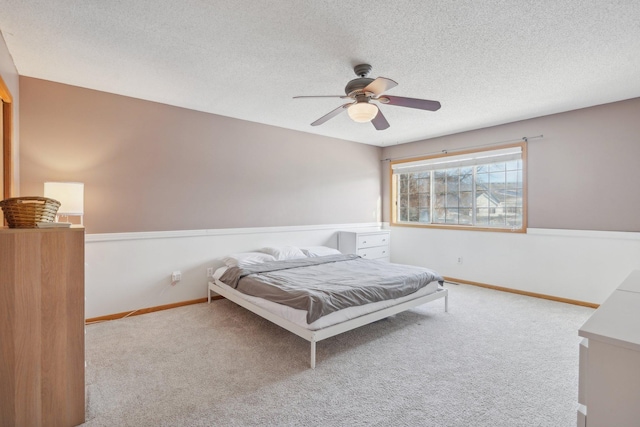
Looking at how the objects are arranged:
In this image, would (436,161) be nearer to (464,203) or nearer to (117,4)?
(464,203)

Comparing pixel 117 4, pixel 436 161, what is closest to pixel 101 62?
pixel 117 4

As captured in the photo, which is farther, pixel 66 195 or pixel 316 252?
pixel 316 252

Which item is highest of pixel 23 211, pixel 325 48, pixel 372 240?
pixel 325 48

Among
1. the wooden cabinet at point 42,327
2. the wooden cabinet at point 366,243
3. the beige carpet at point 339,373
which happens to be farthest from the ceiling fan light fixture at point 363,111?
the wooden cabinet at point 366,243

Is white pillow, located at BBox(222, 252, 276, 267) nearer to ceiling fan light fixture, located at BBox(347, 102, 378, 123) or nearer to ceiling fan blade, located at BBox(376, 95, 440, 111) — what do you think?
ceiling fan light fixture, located at BBox(347, 102, 378, 123)

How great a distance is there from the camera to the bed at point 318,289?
8.33 feet

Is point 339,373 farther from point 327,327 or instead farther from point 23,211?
point 23,211

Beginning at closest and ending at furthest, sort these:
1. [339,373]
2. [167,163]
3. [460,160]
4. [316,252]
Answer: [339,373] → [167,163] → [316,252] → [460,160]

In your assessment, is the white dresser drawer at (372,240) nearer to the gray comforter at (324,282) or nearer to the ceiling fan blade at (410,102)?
the gray comforter at (324,282)

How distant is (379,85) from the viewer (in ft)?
7.91

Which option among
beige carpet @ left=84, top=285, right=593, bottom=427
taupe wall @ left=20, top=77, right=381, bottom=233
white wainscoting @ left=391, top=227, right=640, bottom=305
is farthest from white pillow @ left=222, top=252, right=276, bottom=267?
white wainscoting @ left=391, top=227, right=640, bottom=305

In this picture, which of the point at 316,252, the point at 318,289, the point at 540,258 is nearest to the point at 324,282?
the point at 318,289

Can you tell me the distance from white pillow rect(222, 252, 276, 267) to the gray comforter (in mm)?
214

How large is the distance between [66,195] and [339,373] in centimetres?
280
